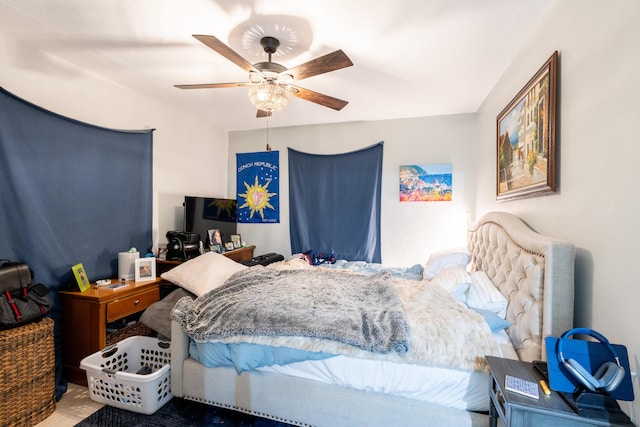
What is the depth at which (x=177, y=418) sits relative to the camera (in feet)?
5.64

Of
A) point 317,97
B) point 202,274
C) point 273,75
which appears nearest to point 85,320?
point 202,274

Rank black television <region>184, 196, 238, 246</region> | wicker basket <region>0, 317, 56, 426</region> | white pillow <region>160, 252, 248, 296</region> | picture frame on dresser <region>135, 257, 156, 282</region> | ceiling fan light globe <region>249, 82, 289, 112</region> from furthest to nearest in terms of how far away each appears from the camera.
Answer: black television <region>184, 196, 238, 246</region> < picture frame on dresser <region>135, 257, 156, 282</region> < white pillow <region>160, 252, 248, 296</region> < ceiling fan light globe <region>249, 82, 289, 112</region> < wicker basket <region>0, 317, 56, 426</region>

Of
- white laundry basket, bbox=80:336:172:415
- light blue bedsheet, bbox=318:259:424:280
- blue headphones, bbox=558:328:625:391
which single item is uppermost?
blue headphones, bbox=558:328:625:391

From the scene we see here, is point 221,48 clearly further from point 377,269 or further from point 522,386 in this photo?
point 377,269

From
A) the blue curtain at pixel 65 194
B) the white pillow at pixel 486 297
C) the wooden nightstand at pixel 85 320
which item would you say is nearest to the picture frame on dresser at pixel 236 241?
the blue curtain at pixel 65 194

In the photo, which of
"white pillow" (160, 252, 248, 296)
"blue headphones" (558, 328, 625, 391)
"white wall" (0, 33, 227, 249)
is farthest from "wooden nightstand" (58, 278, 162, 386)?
"blue headphones" (558, 328, 625, 391)

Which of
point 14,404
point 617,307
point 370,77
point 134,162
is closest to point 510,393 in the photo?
point 617,307

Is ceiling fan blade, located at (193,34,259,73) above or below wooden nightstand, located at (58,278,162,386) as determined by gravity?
above

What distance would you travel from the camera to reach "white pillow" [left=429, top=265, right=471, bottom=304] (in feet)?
6.37

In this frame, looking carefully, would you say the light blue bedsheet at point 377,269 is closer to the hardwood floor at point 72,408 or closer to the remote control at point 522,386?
the remote control at point 522,386

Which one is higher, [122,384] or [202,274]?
Answer: [202,274]

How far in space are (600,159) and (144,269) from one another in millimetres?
3097

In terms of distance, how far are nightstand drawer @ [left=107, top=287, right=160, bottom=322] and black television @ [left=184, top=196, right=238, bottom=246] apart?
0.94m

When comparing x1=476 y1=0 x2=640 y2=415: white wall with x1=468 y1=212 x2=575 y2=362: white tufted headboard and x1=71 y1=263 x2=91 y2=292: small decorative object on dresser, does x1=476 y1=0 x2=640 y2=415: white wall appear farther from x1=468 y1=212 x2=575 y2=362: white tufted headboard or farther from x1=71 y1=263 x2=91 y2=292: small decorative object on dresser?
x1=71 y1=263 x2=91 y2=292: small decorative object on dresser
